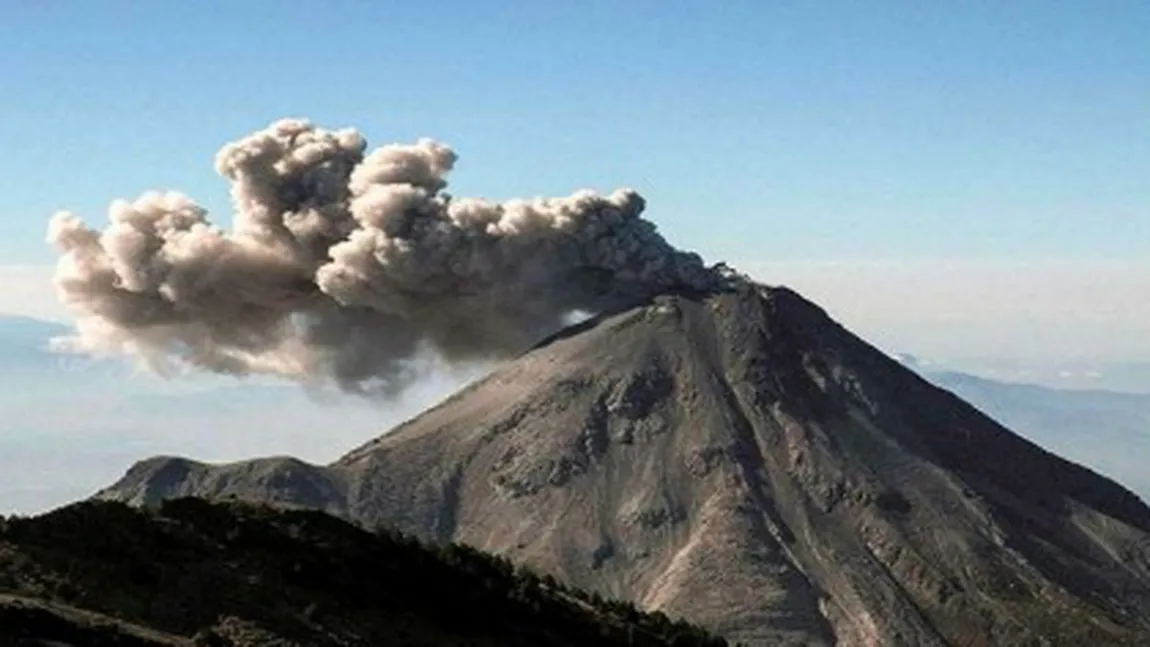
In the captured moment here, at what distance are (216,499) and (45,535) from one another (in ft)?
48.6

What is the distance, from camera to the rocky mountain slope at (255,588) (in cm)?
5831

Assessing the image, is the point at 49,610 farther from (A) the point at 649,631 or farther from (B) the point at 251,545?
(A) the point at 649,631

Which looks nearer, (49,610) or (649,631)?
(49,610)

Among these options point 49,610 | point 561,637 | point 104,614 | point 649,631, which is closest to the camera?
point 49,610

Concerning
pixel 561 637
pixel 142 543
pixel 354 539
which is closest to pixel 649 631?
pixel 561 637

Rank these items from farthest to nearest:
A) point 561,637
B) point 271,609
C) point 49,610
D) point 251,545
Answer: point 561,637 → point 251,545 → point 271,609 → point 49,610

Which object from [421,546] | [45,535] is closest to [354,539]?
[421,546]

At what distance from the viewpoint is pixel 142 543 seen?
2613 inches

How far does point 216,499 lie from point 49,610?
1027 inches

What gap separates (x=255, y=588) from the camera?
214 ft

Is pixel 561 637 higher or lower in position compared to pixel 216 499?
lower

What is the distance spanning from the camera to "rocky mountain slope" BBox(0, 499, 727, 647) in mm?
58312

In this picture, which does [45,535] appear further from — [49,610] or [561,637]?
Answer: [561,637]

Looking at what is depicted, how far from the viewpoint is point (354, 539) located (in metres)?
77.1
